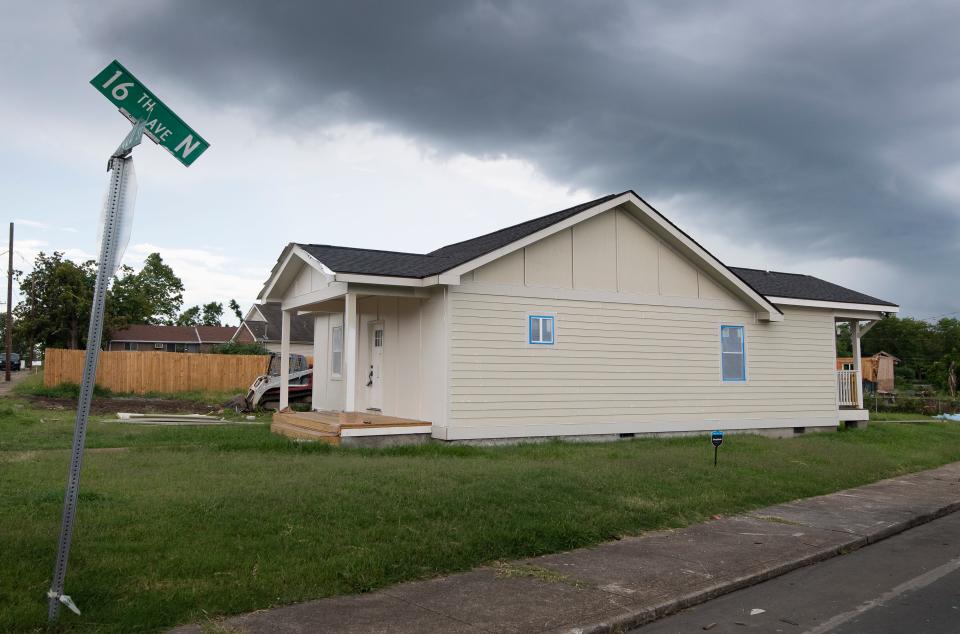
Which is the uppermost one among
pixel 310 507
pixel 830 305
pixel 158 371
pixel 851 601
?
pixel 830 305

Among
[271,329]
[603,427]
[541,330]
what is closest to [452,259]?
[541,330]

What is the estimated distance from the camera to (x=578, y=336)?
1595 centimetres

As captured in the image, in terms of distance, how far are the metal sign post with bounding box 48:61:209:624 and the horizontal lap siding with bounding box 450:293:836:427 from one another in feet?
31.2

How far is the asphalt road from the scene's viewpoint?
5.44 m

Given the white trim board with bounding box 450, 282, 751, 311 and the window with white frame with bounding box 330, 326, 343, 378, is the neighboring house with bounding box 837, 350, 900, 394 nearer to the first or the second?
the white trim board with bounding box 450, 282, 751, 311

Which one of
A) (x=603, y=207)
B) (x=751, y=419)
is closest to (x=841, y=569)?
(x=603, y=207)

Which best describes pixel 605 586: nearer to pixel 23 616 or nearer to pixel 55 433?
pixel 23 616

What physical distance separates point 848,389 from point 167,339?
5806 centimetres

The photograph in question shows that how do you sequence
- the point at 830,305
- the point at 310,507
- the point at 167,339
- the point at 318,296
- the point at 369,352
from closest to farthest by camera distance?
the point at 310,507, the point at 318,296, the point at 369,352, the point at 830,305, the point at 167,339

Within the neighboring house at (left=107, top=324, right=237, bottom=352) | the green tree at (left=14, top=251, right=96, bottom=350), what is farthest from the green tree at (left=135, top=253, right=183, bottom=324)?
the green tree at (left=14, top=251, right=96, bottom=350)

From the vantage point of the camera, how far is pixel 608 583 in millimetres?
6195

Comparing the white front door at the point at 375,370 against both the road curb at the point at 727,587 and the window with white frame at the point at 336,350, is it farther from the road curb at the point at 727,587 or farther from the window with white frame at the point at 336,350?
the road curb at the point at 727,587

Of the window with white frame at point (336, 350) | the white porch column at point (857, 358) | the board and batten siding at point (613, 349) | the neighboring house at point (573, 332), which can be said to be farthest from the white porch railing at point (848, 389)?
the window with white frame at point (336, 350)

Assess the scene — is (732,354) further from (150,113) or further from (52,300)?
(52,300)
